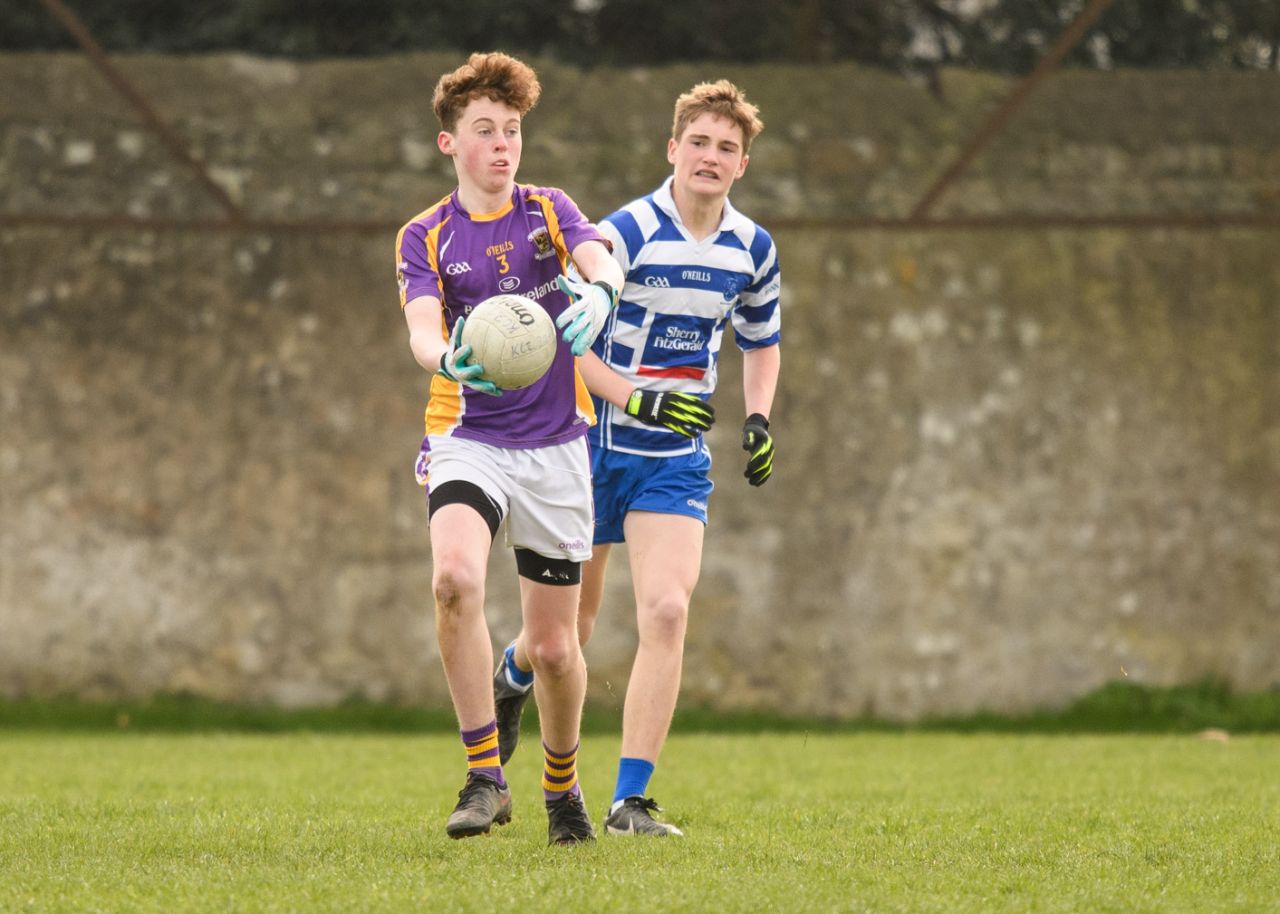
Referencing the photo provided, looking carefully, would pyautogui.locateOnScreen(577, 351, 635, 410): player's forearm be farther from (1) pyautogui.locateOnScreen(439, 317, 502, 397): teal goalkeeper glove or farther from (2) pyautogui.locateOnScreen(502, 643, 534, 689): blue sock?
(2) pyautogui.locateOnScreen(502, 643, 534, 689): blue sock

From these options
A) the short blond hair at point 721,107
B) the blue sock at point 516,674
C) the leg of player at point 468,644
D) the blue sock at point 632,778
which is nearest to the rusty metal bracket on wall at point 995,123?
the short blond hair at point 721,107

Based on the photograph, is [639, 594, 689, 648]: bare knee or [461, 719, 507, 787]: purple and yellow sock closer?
[461, 719, 507, 787]: purple and yellow sock

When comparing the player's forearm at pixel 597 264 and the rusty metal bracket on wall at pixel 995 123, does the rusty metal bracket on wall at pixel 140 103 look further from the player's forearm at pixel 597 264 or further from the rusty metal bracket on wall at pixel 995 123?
the player's forearm at pixel 597 264

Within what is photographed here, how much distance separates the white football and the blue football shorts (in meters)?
1.15

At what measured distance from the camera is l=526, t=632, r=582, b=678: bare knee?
5.11 meters

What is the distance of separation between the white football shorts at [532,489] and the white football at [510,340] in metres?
0.36

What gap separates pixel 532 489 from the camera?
5.11 meters

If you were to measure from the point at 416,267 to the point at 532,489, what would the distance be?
2.46 ft

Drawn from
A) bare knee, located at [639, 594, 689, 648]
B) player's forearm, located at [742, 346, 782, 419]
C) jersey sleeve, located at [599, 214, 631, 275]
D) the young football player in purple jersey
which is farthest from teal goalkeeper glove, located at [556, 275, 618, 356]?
player's forearm, located at [742, 346, 782, 419]

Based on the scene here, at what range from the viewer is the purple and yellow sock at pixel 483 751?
4.98 meters

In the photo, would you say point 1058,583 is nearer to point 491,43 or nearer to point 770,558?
point 770,558

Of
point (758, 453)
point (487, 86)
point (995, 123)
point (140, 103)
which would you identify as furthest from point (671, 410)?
point (140, 103)

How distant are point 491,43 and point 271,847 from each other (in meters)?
7.37

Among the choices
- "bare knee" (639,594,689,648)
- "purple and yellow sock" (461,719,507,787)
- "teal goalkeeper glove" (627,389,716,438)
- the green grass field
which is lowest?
the green grass field
